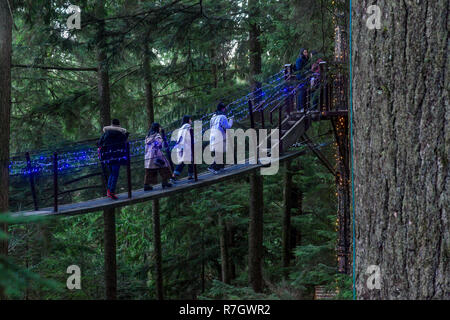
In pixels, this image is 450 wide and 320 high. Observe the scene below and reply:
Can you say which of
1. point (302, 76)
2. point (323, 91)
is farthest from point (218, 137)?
point (302, 76)

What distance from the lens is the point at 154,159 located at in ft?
25.1

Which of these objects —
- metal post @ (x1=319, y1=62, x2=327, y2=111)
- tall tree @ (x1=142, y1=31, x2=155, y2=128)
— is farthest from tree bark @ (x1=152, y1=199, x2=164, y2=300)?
metal post @ (x1=319, y1=62, x2=327, y2=111)

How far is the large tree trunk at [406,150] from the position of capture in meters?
2.60

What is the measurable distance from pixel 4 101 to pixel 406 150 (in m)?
5.22

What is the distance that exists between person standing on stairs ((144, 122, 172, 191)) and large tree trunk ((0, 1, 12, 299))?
1918 millimetres

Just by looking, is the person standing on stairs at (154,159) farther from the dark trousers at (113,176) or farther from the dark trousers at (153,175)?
the dark trousers at (113,176)

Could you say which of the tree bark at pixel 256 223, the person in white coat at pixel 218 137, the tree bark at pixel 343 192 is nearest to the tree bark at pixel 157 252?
the tree bark at pixel 256 223

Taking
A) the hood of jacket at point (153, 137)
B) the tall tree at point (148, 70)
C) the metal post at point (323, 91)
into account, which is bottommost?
the hood of jacket at point (153, 137)

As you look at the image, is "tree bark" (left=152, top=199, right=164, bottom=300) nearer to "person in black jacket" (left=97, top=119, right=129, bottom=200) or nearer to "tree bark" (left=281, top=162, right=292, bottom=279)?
"tree bark" (left=281, top=162, right=292, bottom=279)

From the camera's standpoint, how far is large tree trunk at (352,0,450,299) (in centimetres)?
260

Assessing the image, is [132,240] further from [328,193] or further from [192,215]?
[328,193]

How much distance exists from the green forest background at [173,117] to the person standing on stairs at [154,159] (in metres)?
1.87

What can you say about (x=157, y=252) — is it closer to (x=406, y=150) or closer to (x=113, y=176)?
(x=113, y=176)

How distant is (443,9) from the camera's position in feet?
8.59
